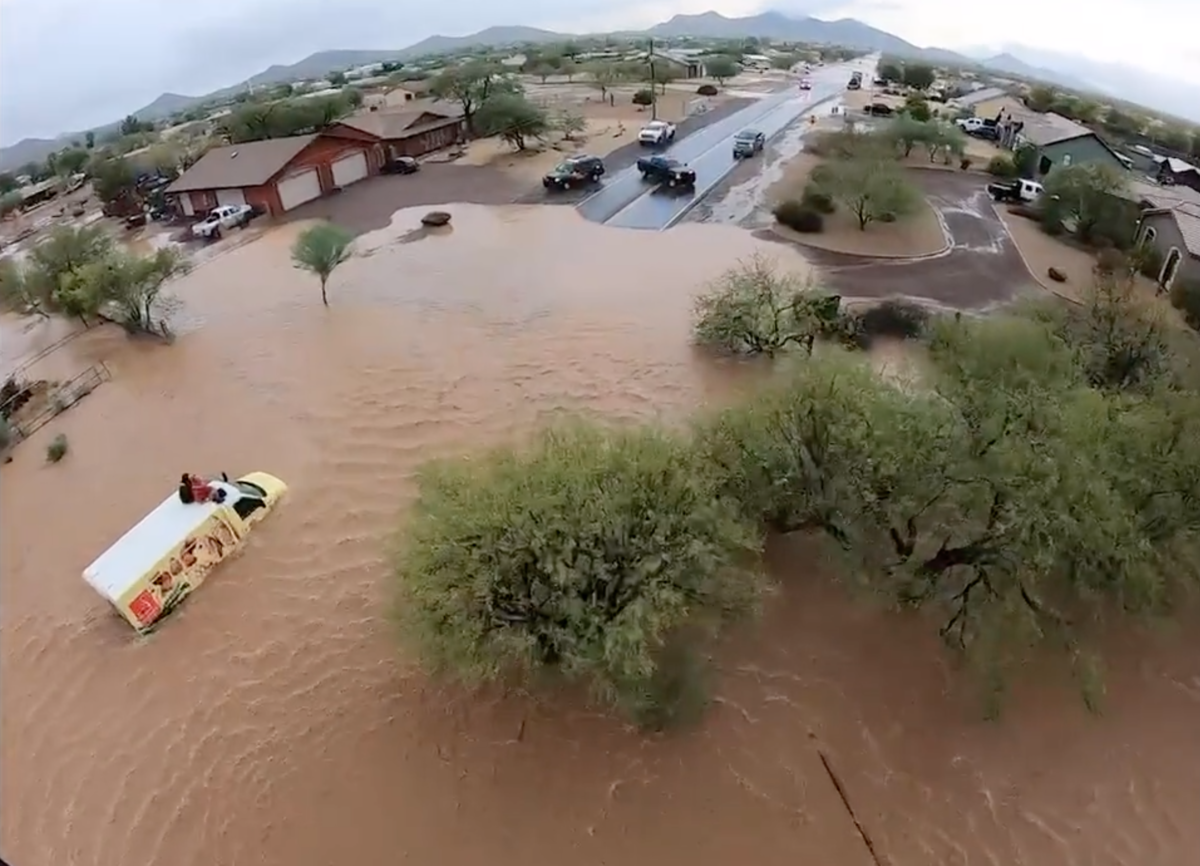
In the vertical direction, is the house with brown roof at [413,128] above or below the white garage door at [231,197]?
above

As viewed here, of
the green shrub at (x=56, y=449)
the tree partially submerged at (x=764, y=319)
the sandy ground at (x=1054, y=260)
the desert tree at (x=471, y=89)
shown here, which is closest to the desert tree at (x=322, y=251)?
the green shrub at (x=56, y=449)

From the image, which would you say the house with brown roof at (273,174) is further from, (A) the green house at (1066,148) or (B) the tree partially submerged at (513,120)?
(A) the green house at (1066,148)

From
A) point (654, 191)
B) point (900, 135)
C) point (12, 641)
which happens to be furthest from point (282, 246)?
point (900, 135)

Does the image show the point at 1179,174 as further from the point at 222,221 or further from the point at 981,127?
the point at 222,221

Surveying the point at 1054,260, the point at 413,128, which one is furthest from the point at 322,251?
the point at 1054,260

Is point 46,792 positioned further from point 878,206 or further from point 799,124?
point 799,124

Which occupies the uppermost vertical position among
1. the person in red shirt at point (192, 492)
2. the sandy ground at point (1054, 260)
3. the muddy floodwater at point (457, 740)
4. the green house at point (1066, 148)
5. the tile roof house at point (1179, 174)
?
the person in red shirt at point (192, 492)

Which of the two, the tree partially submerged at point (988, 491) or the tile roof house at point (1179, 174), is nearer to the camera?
the tree partially submerged at point (988, 491)
